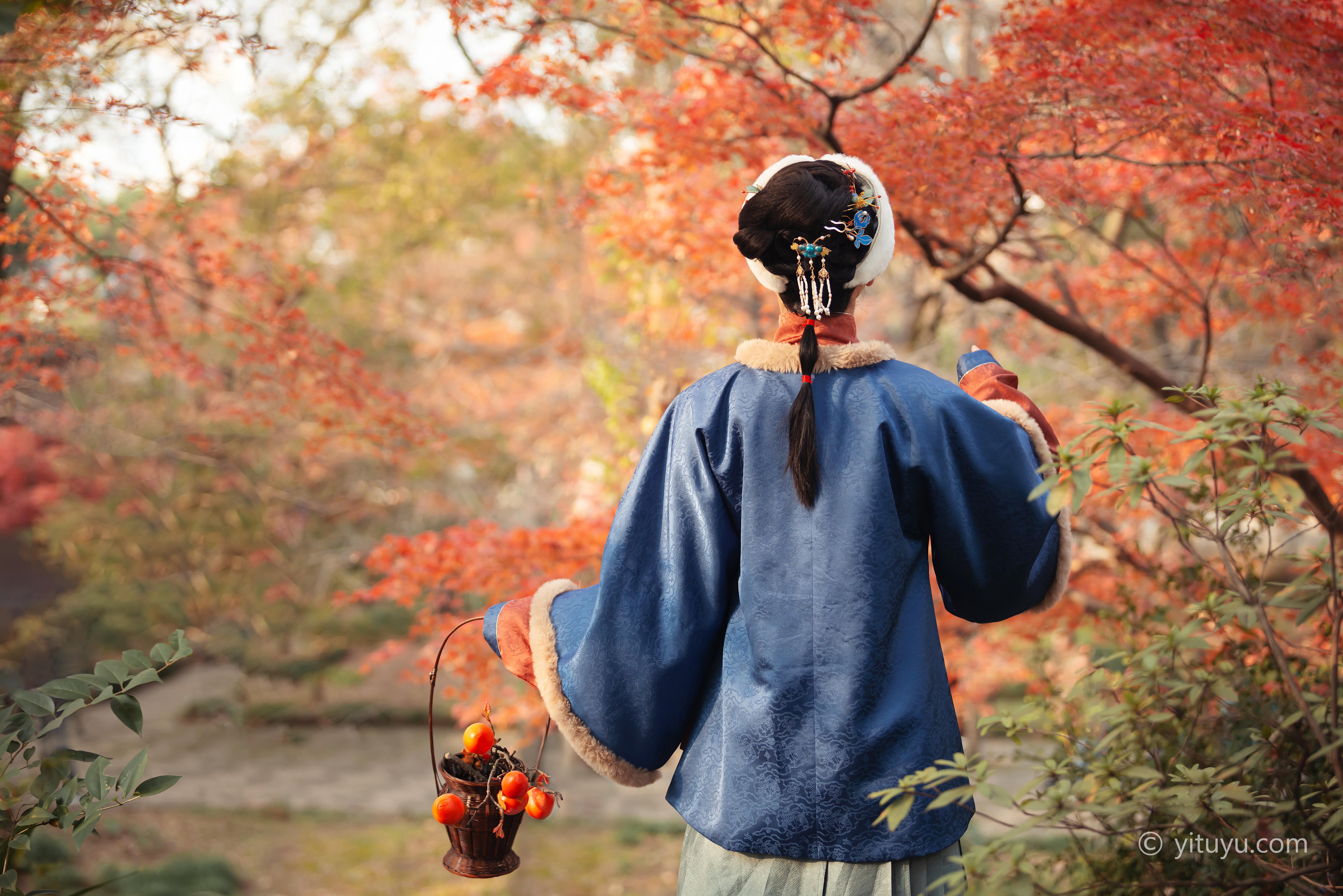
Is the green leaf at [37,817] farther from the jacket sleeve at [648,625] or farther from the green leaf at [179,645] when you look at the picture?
the jacket sleeve at [648,625]

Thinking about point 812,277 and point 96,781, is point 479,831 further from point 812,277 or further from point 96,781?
point 812,277

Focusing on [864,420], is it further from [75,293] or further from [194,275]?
[194,275]

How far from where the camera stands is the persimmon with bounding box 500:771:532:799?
1436mm

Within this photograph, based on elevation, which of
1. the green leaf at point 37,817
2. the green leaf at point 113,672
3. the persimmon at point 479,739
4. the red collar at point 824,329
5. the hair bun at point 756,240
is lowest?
the green leaf at point 37,817

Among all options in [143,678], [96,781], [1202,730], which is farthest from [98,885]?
[1202,730]

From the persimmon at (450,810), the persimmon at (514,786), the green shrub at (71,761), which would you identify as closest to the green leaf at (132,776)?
the green shrub at (71,761)

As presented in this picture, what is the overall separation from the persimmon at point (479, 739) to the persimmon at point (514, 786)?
8 centimetres

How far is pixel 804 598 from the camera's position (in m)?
1.40

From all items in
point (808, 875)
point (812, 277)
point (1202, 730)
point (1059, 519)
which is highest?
point (812, 277)

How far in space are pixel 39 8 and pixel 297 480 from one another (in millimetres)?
6236

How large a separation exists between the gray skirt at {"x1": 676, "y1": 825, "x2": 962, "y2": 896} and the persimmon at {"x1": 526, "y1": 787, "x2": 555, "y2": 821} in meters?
0.25

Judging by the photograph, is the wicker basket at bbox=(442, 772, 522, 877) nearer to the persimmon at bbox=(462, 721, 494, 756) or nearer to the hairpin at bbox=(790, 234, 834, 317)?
the persimmon at bbox=(462, 721, 494, 756)

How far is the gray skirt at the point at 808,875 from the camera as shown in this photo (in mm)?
1357

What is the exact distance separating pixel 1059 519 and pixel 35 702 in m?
1.82
